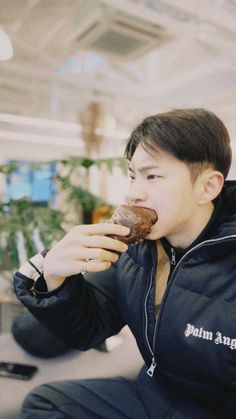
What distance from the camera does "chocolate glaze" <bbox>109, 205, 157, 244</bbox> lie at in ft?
3.14

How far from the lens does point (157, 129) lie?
1055 mm

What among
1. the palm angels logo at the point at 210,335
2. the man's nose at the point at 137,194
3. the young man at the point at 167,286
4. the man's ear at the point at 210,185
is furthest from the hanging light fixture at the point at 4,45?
the palm angels logo at the point at 210,335

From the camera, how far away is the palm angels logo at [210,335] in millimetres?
929

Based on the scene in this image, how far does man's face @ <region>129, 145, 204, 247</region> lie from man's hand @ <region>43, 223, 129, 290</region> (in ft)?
0.52

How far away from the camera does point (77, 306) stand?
111 centimetres

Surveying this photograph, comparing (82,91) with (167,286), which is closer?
(167,286)

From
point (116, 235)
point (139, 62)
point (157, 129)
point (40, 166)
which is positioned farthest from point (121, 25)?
point (116, 235)

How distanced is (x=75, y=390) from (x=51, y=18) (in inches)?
127

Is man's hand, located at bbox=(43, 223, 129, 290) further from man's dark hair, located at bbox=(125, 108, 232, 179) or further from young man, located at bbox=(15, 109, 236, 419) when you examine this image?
man's dark hair, located at bbox=(125, 108, 232, 179)

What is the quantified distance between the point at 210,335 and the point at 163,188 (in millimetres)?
487

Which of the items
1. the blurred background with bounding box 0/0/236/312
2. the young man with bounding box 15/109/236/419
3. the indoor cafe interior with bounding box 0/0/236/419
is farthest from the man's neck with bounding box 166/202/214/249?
the blurred background with bounding box 0/0/236/312

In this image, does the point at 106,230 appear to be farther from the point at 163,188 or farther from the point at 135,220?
the point at 163,188

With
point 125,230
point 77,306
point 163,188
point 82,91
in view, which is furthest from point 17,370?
point 82,91

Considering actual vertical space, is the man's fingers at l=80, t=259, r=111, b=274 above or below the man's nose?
below
